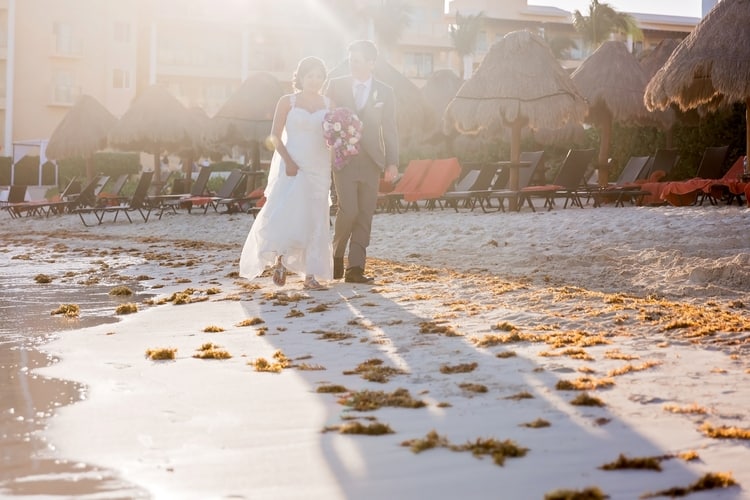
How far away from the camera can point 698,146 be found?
24.3 metres

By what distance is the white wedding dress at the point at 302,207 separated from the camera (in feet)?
25.2

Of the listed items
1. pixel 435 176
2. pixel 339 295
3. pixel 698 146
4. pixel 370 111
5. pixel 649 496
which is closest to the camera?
pixel 649 496

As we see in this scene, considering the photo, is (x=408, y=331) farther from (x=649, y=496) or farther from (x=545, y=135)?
(x=545, y=135)

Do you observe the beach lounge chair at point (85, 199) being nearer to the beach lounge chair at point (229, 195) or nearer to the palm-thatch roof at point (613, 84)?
the beach lounge chair at point (229, 195)

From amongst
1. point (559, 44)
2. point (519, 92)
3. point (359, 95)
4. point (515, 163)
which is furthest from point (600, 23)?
point (359, 95)

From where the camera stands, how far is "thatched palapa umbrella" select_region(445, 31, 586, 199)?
1755cm

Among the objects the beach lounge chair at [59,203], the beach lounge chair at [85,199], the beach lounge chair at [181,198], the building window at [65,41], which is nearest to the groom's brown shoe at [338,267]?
the beach lounge chair at [181,198]

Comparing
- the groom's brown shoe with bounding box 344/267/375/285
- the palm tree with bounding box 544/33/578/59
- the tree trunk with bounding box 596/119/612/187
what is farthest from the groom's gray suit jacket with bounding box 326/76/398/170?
the palm tree with bounding box 544/33/578/59

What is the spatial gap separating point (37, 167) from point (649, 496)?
4297 centimetres

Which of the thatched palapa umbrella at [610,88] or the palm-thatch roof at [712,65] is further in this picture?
the thatched palapa umbrella at [610,88]

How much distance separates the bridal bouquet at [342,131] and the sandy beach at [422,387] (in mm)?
1025

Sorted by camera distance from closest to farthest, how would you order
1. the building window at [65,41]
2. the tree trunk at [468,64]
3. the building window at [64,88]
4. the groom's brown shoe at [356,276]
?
the groom's brown shoe at [356,276], the building window at [64,88], the building window at [65,41], the tree trunk at [468,64]

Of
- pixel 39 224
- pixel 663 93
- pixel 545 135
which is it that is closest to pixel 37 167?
pixel 39 224

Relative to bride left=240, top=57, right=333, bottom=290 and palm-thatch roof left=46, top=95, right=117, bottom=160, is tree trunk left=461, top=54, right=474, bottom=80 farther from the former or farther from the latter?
bride left=240, top=57, right=333, bottom=290
